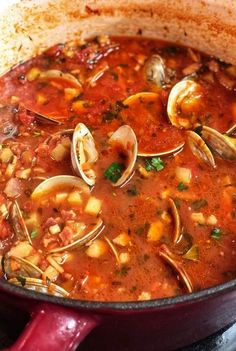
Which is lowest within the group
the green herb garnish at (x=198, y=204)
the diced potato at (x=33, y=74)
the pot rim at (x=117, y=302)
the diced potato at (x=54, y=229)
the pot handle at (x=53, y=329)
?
the green herb garnish at (x=198, y=204)

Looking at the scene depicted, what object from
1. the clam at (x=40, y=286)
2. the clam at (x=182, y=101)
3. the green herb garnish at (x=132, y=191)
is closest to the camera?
the clam at (x=40, y=286)

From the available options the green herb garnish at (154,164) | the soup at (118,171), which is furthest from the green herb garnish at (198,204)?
the green herb garnish at (154,164)

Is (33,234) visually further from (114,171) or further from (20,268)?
(114,171)

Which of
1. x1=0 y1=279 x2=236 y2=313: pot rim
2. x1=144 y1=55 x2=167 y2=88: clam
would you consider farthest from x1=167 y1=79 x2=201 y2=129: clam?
x1=0 y1=279 x2=236 y2=313: pot rim

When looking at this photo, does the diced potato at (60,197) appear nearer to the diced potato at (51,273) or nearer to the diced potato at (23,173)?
the diced potato at (23,173)

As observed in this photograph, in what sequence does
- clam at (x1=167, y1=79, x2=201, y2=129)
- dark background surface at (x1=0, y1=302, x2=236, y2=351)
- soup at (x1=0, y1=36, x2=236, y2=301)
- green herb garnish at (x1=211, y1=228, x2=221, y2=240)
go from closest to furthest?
dark background surface at (x1=0, y1=302, x2=236, y2=351) < soup at (x1=0, y1=36, x2=236, y2=301) < green herb garnish at (x1=211, y1=228, x2=221, y2=240) < clam at (x1=167, y1=79, x2=201, y2=129)

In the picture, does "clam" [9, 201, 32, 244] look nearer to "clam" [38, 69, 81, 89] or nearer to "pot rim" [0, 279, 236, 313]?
"pot rim" [0, 279, 236, 313]

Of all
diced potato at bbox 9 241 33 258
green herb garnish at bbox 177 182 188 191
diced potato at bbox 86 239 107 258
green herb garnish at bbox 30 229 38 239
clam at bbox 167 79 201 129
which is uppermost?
clam at bbox 167 79 201 129

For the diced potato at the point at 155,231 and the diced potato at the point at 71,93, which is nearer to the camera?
the diced potato at the point at 155,231
